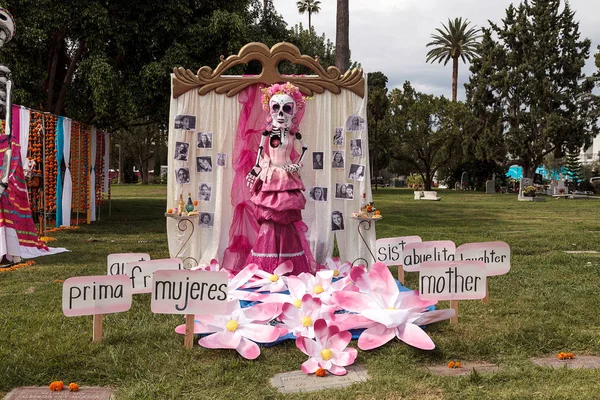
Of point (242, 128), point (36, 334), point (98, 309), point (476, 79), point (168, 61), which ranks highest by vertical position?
point (476, 79)

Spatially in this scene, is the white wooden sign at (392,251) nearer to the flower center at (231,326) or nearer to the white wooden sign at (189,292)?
the flower center at (231,326)

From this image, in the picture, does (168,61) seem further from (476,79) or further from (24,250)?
(476,79)

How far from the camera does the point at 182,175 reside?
240 inches

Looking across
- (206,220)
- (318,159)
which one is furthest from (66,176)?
(318,159)

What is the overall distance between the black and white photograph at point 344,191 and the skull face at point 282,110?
1.04 m

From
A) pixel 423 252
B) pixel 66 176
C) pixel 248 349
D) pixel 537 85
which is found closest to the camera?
pixel 248 349

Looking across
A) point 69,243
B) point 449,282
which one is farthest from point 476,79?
point 449,282

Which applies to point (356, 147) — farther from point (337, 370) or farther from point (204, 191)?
point (337, 370)

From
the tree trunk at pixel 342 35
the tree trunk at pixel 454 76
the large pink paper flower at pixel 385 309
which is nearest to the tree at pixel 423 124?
the tree trunk at pixel 454 76

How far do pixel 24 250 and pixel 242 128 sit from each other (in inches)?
140

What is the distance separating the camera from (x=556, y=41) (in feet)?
99.9

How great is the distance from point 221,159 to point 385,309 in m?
3.11

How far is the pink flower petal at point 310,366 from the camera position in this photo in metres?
3.24

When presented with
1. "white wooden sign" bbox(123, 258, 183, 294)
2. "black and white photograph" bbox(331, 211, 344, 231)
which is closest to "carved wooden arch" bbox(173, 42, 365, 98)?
"black and white photograph" bbox(331, 211, 344, 231)
